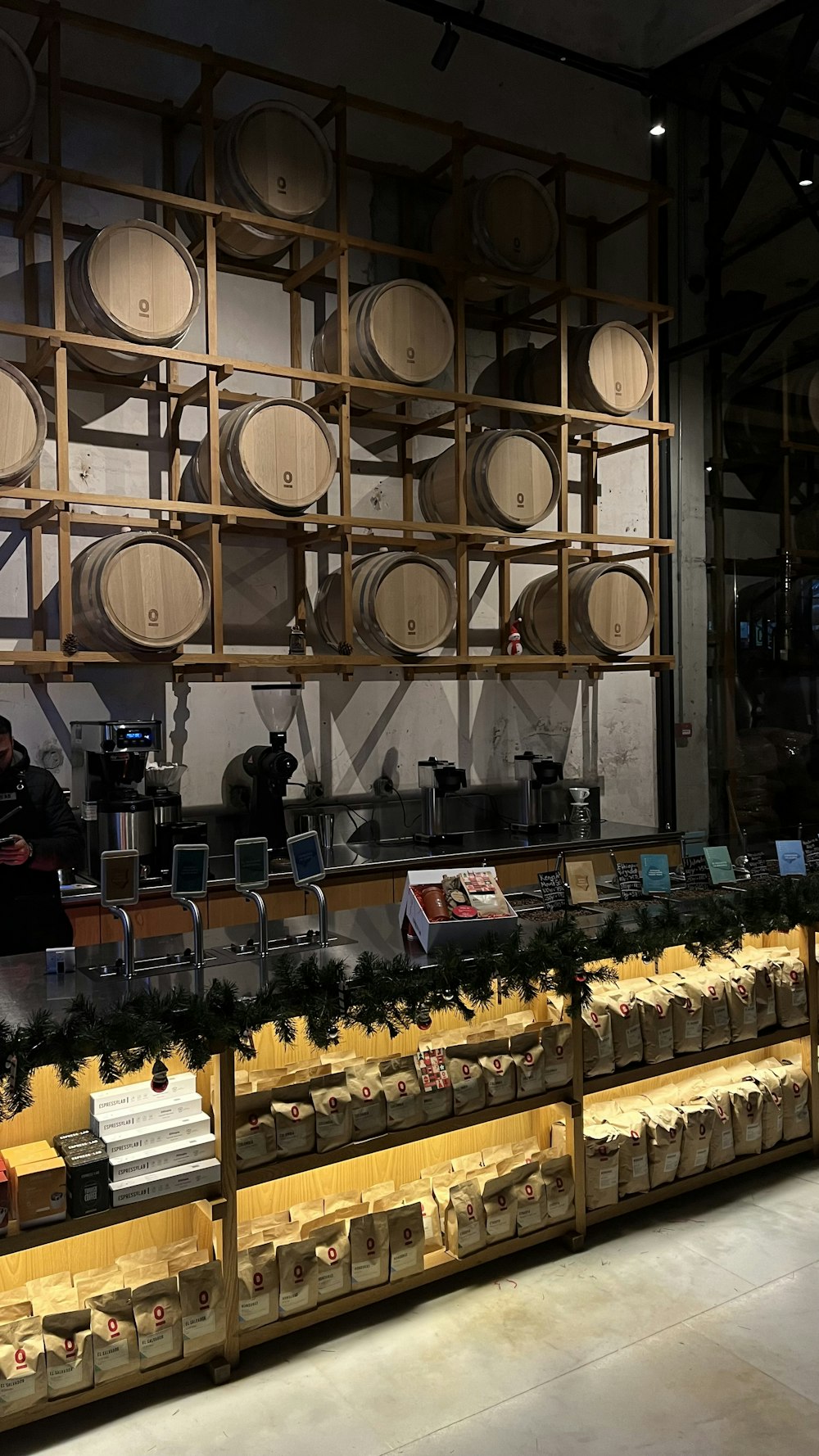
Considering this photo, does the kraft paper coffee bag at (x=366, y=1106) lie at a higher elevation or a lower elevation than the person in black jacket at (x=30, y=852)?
lower

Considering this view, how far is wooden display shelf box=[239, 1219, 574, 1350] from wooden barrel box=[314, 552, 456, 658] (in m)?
2.59

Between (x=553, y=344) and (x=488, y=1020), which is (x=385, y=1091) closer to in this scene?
(x=488, y=1020)

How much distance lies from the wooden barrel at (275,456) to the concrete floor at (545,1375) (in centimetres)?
301

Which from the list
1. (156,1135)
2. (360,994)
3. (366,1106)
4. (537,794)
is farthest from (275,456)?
(156,1135)

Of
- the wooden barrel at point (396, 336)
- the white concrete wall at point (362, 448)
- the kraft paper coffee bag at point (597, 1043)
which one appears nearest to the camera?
the kraft paper coffee bag at point (597, 1043)

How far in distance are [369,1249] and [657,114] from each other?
20.9 ft

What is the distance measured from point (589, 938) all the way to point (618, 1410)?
1110mm

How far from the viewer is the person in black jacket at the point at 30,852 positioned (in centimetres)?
388

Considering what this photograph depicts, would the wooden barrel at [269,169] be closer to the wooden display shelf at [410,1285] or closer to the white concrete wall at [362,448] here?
the white concrete wall at [362,448]

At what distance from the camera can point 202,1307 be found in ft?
8.38

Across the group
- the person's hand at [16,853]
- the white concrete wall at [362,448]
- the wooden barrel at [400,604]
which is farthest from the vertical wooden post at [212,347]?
the person's hand at [16,853]

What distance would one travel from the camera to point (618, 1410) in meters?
2.50

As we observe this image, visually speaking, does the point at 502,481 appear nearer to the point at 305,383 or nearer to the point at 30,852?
the point at 305,383

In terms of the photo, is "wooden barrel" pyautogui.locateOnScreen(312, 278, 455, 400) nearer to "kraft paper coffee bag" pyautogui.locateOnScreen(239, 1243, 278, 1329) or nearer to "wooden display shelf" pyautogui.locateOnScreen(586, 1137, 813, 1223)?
"wooden display shelf" pyautogui.locateOnScreen(586, 1137, 813, 1223)
